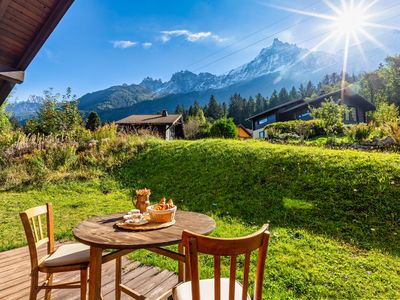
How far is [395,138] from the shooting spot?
841 centimetres

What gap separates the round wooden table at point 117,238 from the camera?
1755mm

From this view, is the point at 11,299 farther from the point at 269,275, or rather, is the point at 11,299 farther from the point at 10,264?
the point at 269,275

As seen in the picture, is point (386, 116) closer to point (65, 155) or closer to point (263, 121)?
point (65, 155)

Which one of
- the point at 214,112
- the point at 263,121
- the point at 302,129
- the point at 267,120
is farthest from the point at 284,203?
the point at 214,112

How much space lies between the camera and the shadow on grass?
4.66m

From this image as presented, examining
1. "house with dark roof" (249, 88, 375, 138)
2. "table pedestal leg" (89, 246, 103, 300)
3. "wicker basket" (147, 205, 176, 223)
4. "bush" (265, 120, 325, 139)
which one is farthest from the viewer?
"house with dark roof" (249, 88, 375, 138)

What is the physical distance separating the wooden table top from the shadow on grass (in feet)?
10.2

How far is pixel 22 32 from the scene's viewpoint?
308 cm

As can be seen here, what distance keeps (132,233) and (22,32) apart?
2.68 m

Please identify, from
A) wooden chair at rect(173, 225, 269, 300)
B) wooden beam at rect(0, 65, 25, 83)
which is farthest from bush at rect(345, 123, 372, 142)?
wooden beam at rect(0, 65, 25, 83)

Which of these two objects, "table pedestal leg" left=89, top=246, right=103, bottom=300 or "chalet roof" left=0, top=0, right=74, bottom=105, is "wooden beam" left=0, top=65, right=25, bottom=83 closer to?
"chalet roof" left=0, top=0, right=74, bottom=105

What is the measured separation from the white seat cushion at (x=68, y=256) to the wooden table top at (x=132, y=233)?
285 mm

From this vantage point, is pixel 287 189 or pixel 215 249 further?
pixel 287 189

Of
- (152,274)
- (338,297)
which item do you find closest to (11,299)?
(152,274)
